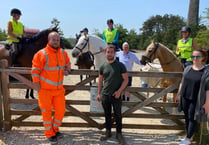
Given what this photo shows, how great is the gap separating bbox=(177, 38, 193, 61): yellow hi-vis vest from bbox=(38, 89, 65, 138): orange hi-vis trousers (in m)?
3.89

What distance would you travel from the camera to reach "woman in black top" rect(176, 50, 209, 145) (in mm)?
3135

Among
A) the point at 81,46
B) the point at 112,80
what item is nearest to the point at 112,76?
the point at 112,80

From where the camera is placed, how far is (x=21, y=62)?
6.06 m

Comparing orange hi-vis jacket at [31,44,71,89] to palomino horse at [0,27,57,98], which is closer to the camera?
orange hi-vis jacket at [31,44,71,89]

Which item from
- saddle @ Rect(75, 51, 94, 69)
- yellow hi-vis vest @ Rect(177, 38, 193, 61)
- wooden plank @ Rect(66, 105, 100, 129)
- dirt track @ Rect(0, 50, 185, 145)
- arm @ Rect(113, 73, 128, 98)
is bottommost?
dirt track @ Rect(0, 50, 185, 145)

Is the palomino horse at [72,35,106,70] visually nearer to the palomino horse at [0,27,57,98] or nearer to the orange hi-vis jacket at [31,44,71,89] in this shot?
the palomino horse at [0,27,57,98]

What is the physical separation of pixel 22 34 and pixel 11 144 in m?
3.94

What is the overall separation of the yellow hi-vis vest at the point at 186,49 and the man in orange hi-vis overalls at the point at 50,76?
370 cm

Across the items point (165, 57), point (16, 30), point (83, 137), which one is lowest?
point (83, 137)

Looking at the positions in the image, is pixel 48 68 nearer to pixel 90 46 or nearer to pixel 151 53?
pixel 90 46

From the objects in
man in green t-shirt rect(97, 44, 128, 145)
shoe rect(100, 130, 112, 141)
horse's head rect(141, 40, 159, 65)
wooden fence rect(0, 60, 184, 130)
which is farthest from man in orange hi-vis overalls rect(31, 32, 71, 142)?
horse's head rect(141, 40, 159, 65)

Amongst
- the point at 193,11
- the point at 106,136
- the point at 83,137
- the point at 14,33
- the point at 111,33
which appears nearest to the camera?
the point at 106,136

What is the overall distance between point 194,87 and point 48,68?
270 cm

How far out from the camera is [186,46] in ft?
17.5
